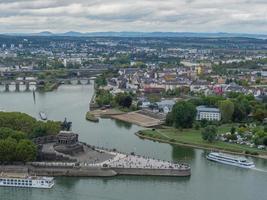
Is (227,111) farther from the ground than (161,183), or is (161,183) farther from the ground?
(227,111)

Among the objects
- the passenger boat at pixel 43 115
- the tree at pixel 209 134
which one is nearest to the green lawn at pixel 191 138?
the tree at pixel 209 134

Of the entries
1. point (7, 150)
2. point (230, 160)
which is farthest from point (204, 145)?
point (7, 150)

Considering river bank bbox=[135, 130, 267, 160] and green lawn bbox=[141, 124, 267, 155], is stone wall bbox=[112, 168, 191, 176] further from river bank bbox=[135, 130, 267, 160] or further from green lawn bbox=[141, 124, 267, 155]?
green lawn bbox=[141, 124, 267, 155]

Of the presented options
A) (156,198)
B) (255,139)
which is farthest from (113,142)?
(156,198)

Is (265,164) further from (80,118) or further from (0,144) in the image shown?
(80,118)

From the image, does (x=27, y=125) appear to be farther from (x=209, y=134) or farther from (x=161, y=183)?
(x=209, y=134)
